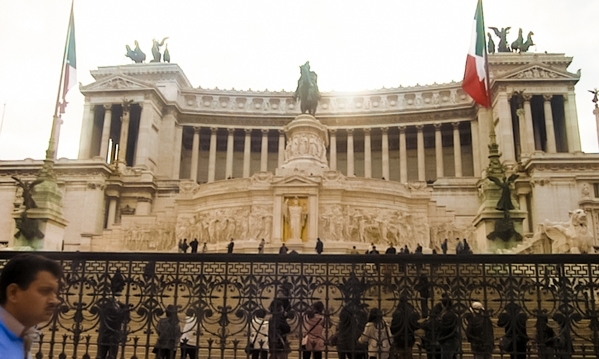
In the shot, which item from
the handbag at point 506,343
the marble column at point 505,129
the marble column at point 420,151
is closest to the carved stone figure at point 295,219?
the handbag at point 506,343

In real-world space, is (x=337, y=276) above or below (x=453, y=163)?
below

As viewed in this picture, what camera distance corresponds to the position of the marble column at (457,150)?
6750cm

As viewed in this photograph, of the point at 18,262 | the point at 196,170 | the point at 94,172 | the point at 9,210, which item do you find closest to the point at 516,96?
the point at 196,170

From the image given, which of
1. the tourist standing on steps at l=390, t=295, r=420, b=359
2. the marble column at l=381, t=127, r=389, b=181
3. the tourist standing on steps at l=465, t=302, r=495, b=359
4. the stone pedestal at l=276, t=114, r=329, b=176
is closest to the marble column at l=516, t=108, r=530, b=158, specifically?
the marble column at l=381, t=127, r=389, b=181

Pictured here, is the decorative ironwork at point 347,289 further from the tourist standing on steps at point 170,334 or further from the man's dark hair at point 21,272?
the man's dark hair at point 21,272

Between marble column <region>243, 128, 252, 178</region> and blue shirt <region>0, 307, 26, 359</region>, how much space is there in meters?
68.2

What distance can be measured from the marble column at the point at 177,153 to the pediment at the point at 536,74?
3947 cm

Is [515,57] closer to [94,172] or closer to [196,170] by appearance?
[196,170]

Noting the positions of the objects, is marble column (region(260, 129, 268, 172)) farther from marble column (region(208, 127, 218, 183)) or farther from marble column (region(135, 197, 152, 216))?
marble column (region(135, 197, 152, 216))

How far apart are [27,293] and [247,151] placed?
7015cm

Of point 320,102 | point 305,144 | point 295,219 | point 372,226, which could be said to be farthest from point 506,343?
point 320,102

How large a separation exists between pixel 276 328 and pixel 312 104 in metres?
38.0

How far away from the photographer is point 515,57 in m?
67.2

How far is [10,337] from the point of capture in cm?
349
